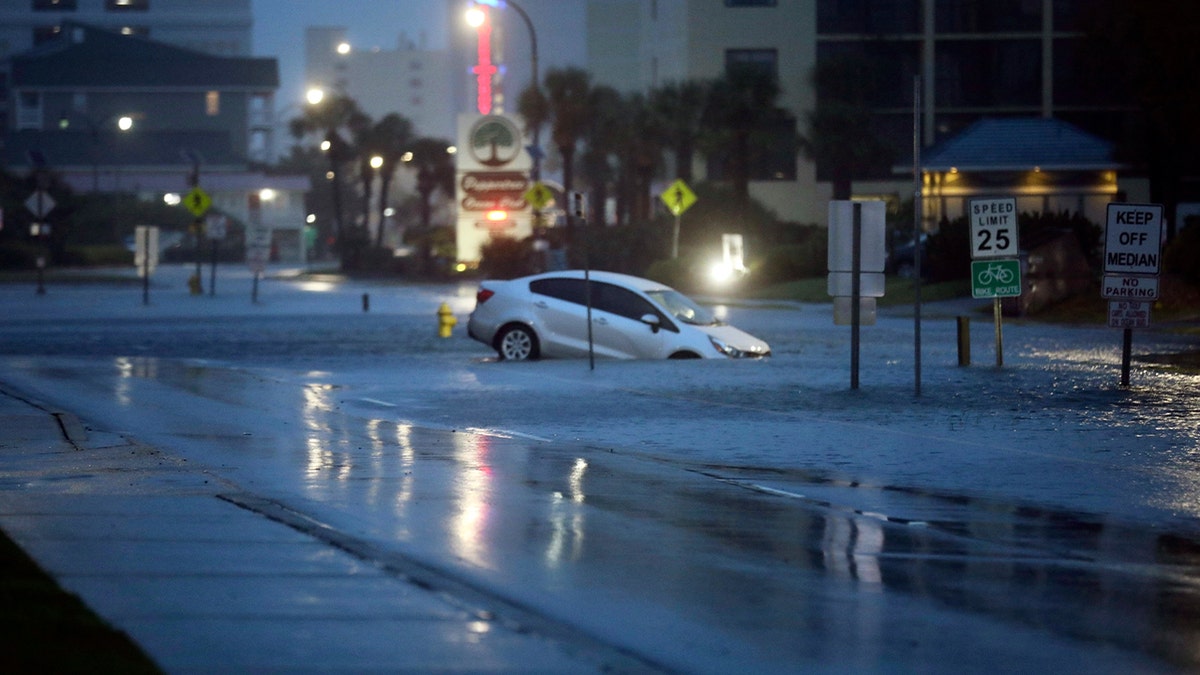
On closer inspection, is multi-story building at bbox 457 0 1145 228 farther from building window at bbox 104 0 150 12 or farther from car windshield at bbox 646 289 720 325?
building window at bbox 104 0 150 12

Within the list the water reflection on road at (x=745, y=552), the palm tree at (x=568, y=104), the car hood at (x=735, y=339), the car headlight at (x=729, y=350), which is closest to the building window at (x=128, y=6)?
the palm tree at (x=568, y=104)

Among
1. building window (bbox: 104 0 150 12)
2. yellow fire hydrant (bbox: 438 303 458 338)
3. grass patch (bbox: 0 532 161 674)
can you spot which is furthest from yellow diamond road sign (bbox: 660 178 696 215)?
building window (bbox: 104 0 150 12)

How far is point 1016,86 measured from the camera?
7606 cm

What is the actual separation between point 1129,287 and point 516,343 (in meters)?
9.04

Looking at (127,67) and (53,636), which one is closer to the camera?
(53,636)

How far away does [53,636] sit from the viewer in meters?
6.32

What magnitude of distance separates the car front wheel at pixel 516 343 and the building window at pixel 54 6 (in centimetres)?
11954

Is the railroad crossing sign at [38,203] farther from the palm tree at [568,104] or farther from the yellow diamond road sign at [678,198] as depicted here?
the palm tree at [568,104]

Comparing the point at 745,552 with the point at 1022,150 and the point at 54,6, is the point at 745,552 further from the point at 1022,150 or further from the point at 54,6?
the point at 54,6

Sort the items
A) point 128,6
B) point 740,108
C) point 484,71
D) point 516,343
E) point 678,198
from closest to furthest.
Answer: point 516,343
point 678,198
point 740,108
point 484,71
point 128,6

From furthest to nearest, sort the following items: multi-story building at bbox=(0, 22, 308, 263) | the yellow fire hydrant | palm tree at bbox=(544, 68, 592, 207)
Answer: multi-story building at bbox=(0, 22, 308, 263)
palm tree at bbox=(544, 68, 592, 207)
the yellow fire hydrant

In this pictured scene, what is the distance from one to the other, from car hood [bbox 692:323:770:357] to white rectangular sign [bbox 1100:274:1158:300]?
6.03 meters

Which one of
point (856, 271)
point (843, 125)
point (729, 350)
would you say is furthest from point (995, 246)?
point (843, 125)

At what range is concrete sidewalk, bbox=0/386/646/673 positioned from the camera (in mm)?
6516
